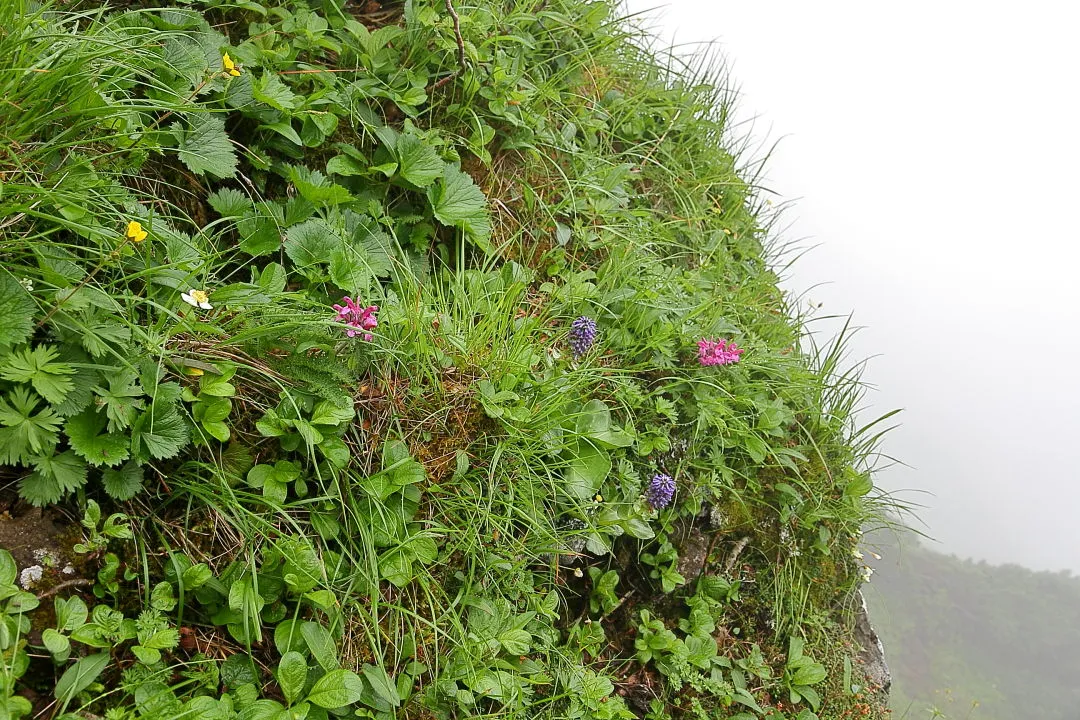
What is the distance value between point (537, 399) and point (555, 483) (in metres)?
0.23

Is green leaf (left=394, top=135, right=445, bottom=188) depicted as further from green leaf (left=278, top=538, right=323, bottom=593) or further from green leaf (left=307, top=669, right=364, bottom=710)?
green leaf (left=307, top=669, right=364, bottom=710)

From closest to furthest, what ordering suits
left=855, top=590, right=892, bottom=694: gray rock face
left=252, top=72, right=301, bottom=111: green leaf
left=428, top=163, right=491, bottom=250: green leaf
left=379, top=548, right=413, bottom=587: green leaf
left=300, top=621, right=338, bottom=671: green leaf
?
left=300, top=621, right=338, bottom=671: green leaf → left=379, top=548, right=413, bottom=587: green leaf → left=252, top=72, right=301, bottom=111: green leaf → left=428, top=163, right=491, bottom=250: green leaf → left=855, top=590, right=892, bottom=694: gray rock face

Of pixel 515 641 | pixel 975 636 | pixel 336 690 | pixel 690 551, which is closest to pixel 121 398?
pixel 336 690

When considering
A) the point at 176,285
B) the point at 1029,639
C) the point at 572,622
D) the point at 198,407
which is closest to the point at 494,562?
the point at 572,622

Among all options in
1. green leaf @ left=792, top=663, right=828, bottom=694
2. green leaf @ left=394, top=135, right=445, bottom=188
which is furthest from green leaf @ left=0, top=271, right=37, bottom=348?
green leaf @ left=792, top=663, right=828, bottom=694

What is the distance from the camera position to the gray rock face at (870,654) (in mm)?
2467

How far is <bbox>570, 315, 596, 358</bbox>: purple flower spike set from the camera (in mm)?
2023

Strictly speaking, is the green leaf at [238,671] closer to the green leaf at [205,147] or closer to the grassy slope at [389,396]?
the grassy slope at [389,396]

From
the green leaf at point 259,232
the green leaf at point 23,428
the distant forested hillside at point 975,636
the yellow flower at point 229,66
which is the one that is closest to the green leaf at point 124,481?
the green leaf at point 23,428

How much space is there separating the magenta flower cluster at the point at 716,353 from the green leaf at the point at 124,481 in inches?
64.0

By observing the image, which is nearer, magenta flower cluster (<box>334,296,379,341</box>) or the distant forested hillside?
magenta flower cluster (<box>334,296,379,341</box>)

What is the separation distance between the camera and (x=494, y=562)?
164cm

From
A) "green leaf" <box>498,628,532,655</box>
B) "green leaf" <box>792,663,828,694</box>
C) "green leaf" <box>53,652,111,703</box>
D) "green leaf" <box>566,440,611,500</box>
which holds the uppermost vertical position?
"green leaf" <box>566,440,611,500</box>

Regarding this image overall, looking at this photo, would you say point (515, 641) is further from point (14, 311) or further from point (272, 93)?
point (272, 93)
